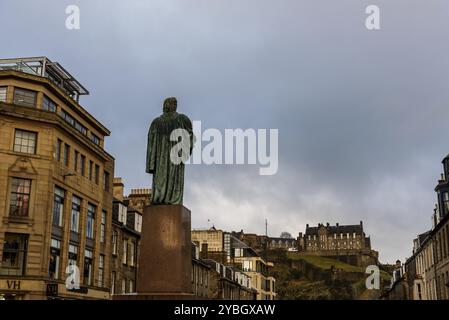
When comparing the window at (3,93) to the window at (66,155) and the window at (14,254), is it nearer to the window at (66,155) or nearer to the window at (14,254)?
the window at (66,155)

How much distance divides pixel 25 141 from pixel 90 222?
943cm

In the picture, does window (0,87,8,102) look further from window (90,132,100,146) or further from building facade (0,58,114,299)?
window (90,132,100,146)

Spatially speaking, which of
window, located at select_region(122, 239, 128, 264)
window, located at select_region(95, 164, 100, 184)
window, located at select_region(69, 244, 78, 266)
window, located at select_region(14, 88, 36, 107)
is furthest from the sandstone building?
window, located at select_region(14, 88, 36, 107)

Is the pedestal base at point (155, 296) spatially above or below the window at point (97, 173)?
below

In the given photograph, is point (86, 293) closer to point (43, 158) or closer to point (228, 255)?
point (43, 158)

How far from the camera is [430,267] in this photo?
2232 inches

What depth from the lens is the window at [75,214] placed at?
1536 inches

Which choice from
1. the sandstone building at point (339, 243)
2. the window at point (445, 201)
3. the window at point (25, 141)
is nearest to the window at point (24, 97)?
the window at point (25, 141)

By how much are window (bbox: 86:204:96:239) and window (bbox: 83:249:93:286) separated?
4.53 ft

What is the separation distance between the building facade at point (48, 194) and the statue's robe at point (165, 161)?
22.1 meters

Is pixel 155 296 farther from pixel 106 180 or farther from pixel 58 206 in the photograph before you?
pixel 106 180

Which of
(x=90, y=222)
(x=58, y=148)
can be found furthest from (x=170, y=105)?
(x=90, y=222)

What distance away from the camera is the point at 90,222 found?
41.8 metres

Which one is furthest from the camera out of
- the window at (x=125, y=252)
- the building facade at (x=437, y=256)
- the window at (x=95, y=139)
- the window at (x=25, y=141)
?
the building facade at (x=437, y=256)
